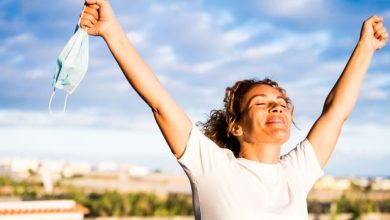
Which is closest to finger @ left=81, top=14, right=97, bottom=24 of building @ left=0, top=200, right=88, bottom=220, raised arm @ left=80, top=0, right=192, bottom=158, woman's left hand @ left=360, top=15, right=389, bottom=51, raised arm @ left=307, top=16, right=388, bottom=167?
raised arm @ left=80, top=0, right=192, bottom=158

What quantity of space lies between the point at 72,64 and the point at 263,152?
838 mm

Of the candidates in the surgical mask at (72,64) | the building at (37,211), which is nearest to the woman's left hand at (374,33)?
the surgical mask at (72,64)

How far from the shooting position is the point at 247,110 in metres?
Result: 3.10

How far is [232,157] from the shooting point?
9.87 feet

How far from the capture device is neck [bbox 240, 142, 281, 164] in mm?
3029

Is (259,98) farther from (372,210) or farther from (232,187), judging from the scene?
(372,210)

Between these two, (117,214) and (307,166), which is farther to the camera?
(117,214)

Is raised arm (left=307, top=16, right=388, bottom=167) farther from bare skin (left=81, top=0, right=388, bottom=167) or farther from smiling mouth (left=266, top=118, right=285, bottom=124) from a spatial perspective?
smiling mouth (left=266, top=118, right=285, bottom=124)

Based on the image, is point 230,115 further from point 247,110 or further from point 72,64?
point 72,64

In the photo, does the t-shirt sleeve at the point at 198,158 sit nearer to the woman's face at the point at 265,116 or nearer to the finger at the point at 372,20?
the woman's face at the point at 265,116

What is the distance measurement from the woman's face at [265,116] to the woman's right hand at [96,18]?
2.16 feet

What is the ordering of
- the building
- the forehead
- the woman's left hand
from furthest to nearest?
the building
the woman's left hand
the forehead

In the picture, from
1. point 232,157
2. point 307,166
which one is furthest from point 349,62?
point 232,157

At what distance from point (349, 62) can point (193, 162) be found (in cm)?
114
